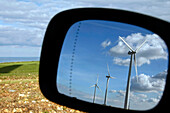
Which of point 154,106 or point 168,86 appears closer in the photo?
point 168,86

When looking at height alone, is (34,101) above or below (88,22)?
below

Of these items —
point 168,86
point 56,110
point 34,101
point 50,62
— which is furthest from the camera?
point 34,101

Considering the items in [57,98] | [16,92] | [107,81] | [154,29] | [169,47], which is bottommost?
[16,92]

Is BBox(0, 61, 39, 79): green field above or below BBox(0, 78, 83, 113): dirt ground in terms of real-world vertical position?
below

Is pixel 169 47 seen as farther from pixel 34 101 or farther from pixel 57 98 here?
pixel 34 101

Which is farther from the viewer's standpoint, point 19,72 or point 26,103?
point 19,72

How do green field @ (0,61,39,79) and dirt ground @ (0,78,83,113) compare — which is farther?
green field @ (0,61,39,79)

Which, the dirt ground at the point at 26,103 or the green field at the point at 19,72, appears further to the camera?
the green field at the point at 19,72

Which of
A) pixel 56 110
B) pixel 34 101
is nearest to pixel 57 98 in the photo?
pixel 56 110

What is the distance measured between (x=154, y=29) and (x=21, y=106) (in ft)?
14.4

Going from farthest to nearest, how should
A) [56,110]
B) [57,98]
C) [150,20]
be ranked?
[56,110], [57,98], [150,20]

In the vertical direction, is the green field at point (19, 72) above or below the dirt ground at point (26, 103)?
below

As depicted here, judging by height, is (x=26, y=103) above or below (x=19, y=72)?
above

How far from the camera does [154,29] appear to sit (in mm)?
1661
